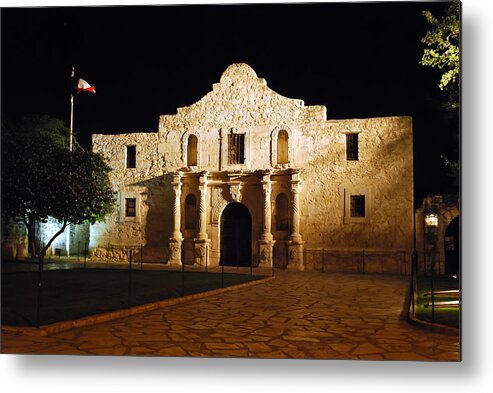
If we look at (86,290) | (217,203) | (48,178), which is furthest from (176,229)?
(86,290)

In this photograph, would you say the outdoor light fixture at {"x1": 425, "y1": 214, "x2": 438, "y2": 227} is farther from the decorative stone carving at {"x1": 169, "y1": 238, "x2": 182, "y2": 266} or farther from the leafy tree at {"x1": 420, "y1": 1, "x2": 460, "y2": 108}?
the decorative stone carving at {"x1": 169, "y1": 238, "x2": 182, "y2": 266}

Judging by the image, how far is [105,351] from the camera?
5.15 m

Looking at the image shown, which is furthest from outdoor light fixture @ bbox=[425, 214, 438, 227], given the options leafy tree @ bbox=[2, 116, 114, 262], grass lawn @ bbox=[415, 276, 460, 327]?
leafy tree @ bbox=[2, 116, 114, 262]

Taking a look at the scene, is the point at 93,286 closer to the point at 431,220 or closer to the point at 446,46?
the point at 446,46

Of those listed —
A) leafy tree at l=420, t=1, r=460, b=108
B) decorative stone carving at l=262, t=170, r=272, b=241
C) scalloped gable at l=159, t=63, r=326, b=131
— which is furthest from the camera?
decorative stone carving at l=262, t=170, r=272, b=241

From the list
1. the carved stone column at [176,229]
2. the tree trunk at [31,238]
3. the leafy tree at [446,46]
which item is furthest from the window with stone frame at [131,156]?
the leafy tree at [446,46]

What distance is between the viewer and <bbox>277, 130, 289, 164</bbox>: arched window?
13.4m

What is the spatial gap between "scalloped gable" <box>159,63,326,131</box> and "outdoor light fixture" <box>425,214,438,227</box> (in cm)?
399

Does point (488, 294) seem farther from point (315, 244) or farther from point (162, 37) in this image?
point (315, 244)

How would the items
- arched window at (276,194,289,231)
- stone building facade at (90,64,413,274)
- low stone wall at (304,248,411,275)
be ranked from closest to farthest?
low stone wall at (304,248,411,275) → stone building facade at (90,64,413,274) → arched window at (276,194,289,231)

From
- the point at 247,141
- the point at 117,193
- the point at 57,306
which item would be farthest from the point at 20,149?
the point at 247,141

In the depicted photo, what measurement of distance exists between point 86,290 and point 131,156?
20.0ft

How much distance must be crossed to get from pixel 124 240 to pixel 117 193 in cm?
271

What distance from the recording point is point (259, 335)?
5656 mm
